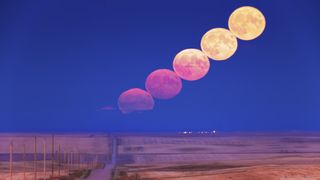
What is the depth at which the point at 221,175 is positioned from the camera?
55.2 m

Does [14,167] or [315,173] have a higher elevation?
[14,167]

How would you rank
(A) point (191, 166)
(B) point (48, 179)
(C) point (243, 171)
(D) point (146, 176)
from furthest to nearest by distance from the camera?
(A) point (191, 166) < (C) point (243, 171) < (D) point (146, 176) < (B) point (48, 179)

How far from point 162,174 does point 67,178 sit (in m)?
11.2

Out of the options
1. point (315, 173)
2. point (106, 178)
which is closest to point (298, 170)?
point (315, 173)

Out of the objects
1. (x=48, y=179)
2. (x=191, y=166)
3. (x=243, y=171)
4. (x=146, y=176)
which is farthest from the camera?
(x=191, y=166)

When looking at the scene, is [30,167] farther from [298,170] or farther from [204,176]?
[298,170]

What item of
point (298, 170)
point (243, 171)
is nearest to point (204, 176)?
point (243, 171)

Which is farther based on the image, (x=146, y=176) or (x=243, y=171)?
(x=243, y=171)

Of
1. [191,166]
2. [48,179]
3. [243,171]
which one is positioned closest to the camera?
[48,179]

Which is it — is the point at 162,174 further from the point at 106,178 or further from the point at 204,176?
the point at 106,178

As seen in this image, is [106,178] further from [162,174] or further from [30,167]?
[30,167]

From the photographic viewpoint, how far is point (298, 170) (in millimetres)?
57406

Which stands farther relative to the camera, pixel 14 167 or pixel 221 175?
pixel 14 167

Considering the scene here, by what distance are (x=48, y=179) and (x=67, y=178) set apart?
1.92 metres
